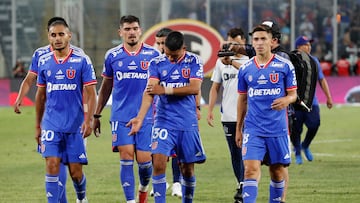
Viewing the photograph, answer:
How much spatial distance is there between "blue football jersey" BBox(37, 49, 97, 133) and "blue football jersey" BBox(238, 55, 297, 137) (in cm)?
179

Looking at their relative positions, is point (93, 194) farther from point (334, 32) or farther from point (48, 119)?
point (334, 32)

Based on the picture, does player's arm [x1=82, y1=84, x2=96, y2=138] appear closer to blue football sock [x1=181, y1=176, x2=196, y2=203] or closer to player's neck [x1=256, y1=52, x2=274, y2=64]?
blue football sock [x1=181, y1=176, x2=196, y2=203]

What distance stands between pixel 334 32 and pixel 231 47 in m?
34.2

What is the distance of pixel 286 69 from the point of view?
12.8 meters

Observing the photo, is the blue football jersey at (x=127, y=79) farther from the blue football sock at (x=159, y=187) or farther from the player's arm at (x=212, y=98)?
the player's arm at (x=212, y=98)

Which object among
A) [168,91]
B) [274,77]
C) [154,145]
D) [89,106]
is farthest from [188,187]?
[274,77]

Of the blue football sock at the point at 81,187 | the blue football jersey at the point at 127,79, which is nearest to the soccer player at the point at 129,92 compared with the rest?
the blue football jersey at the point at 127,79

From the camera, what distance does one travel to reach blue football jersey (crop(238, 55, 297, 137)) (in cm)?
1279

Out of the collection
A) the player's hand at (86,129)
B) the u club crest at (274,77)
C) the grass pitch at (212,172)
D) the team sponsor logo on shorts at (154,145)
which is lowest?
the grass pitch at (212,172)

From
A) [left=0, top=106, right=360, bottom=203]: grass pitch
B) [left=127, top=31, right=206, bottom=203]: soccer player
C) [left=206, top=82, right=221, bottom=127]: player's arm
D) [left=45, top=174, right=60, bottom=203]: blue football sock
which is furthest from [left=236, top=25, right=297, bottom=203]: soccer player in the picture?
[left=206, top=82, right=221, bottom=127]: player's arm

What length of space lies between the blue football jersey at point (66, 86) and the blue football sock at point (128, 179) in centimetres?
123

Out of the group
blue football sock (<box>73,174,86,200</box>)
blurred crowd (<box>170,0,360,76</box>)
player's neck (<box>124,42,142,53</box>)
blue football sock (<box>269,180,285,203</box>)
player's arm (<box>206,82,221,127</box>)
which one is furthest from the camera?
blurred crowd (<box>170,0,360,76</box>)

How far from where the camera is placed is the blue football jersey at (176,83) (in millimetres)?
13102

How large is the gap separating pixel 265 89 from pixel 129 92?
2.24 m
